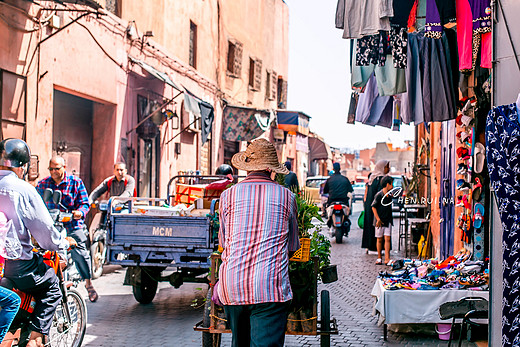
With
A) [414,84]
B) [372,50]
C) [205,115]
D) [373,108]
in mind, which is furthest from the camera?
[205,115]

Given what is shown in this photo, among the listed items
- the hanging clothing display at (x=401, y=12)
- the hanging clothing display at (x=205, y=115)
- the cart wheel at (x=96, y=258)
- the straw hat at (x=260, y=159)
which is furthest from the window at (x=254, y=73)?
the straw hat at (x=260, y=159)

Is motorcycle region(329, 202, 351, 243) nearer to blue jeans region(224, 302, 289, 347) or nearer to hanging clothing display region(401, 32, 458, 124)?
hanging clothing display region(401, 32, 458, 124)

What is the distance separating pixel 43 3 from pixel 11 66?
165 centimetres

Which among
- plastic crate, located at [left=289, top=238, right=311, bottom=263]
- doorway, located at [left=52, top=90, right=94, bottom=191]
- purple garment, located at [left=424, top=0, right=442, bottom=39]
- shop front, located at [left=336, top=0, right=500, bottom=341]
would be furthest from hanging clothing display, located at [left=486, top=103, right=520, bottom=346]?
doorway, located at [left=52, top=90, right=94, bottom=191]

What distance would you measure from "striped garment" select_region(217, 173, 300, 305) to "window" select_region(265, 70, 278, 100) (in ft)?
90.3

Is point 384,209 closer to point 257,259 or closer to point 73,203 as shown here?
point 73,203

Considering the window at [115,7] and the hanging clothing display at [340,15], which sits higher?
the window at [115,7]

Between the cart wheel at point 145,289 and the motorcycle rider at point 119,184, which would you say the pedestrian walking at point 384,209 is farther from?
the cart wheel at point 145,289

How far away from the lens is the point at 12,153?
467 centimetres

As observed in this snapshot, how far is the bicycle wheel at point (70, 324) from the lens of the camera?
545cm

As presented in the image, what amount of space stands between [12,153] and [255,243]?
6.79ft

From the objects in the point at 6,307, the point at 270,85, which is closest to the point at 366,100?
the point at 6,307

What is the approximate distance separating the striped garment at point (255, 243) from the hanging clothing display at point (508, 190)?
1.36 m

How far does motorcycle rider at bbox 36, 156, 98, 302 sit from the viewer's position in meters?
8.07
